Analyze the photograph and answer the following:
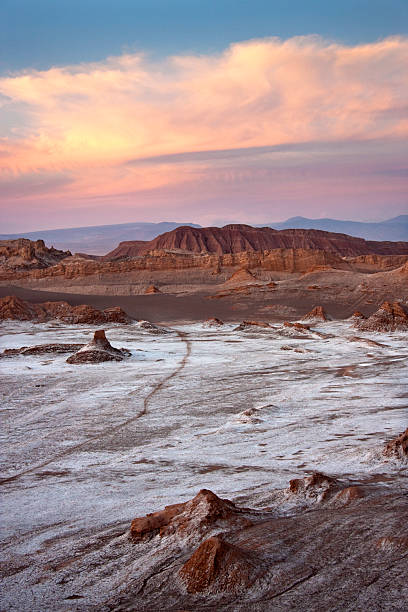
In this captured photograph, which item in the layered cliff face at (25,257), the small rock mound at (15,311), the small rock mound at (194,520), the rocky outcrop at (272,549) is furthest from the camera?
the layered cliff face at (25,257)

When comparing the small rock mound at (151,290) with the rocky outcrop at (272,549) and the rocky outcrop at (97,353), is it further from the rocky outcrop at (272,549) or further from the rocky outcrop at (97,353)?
the rocky outcrop at (272,549)

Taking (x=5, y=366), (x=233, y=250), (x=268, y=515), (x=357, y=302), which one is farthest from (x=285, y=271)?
(x=233, y=250)

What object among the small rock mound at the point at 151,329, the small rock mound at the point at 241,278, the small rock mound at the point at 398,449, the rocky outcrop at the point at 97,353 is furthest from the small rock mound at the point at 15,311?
the small rock mound at the point at 398,449

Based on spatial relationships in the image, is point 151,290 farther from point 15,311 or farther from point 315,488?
point 315,488

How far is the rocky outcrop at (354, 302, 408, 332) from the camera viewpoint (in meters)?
21.0

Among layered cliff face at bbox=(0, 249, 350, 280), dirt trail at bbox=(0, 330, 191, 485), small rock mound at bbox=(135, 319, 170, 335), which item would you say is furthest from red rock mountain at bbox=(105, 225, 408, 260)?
dirt trail at bbox=(0, 330, 191, 485)

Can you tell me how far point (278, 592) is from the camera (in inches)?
109

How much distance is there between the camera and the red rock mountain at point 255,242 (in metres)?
109

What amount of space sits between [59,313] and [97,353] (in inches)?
544

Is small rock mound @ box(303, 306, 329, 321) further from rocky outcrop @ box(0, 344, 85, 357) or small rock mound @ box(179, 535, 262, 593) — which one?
small rock mound @ box(179, 535, 262, 593)

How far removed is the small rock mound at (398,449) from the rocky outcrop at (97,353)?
10062 mm

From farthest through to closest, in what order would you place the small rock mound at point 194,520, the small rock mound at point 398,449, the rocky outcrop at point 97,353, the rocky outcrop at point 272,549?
the rocky outcrop at point 97,353
the small rock mound at point 398,449
the small rock mound at point 194,520
the rocky outcrop at point 272,549

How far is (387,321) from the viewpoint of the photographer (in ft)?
70.0

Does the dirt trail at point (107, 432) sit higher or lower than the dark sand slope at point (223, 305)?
lower
